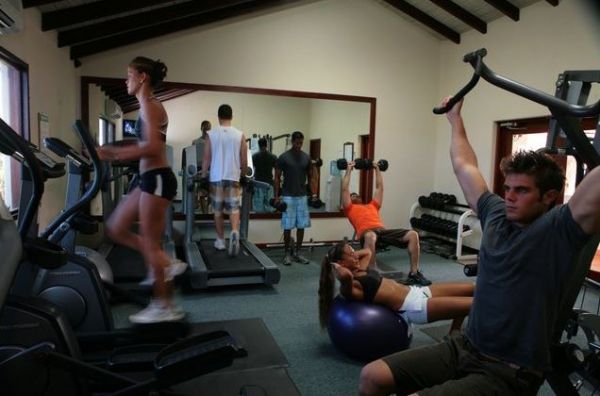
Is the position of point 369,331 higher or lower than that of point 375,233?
lower

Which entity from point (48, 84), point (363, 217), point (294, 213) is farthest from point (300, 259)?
point (48, 84)

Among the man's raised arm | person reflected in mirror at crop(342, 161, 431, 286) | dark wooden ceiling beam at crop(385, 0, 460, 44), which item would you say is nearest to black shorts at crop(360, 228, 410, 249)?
person reflected in mirror at crop(342, 161, 431, 286)

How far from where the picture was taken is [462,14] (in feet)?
17.9

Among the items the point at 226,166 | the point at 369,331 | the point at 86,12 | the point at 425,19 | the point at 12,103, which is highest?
the point at 425,19

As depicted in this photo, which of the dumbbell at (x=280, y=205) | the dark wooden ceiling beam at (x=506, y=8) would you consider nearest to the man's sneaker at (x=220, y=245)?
the dumbbell at (x=280, y=205)

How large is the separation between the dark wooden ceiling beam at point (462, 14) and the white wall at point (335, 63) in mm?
796

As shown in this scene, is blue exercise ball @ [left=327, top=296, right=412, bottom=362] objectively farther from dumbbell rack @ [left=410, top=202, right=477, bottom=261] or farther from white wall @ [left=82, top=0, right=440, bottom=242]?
white wall @ [left=82, top=0, right=440, bottom=242]

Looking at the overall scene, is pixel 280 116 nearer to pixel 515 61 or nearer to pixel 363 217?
pixel 363 217

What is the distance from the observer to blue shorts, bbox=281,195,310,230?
502 cm

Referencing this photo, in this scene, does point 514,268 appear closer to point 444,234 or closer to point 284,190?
point 284,190

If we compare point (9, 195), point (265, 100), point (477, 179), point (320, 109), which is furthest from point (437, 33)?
point (9, 195)

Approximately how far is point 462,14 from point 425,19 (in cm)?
61

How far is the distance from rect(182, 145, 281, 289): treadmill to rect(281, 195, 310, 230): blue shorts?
0.47 m

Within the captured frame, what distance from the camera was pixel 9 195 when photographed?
359 cm
